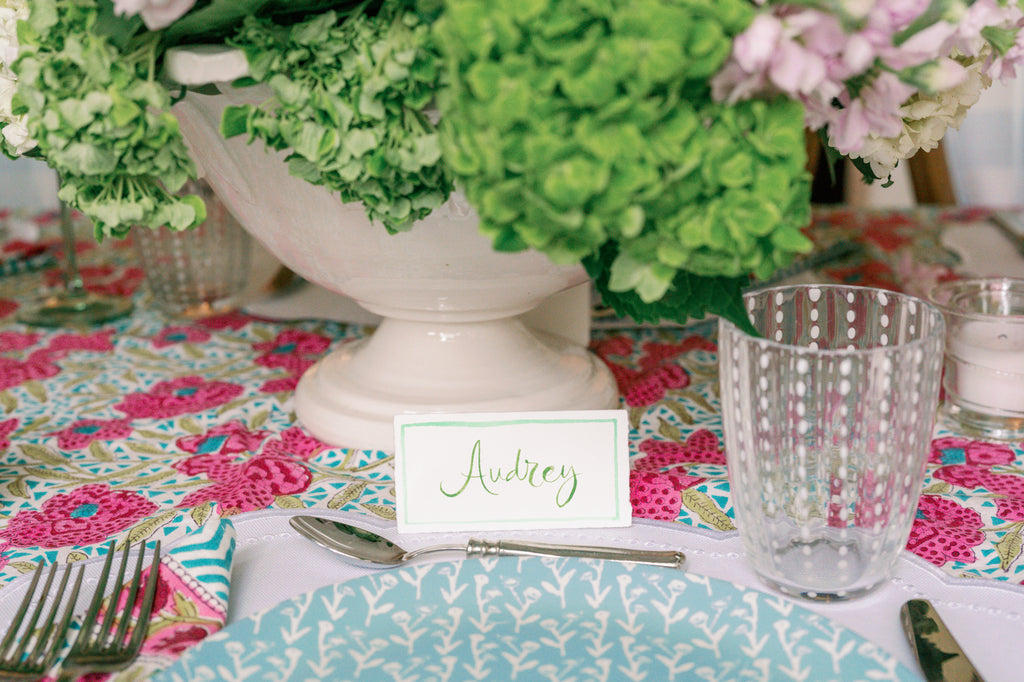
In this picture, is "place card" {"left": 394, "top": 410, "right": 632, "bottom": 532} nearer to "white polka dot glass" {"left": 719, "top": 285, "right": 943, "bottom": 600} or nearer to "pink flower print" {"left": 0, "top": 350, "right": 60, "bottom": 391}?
"white polka dot glass" {"left": 719, "top": 285, "right": 943, "bottom": 600}

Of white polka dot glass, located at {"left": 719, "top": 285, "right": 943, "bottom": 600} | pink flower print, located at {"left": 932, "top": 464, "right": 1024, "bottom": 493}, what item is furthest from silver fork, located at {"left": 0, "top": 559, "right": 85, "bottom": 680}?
pink flower print, located at {"left": 932, "top": 464, "right": 1024, "bottom": 493}

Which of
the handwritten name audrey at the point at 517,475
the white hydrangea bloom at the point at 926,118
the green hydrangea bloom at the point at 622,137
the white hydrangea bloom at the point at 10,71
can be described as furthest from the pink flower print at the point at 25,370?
the white hydrangea bloom at the point at 926,118

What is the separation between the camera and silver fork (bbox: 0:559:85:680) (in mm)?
423

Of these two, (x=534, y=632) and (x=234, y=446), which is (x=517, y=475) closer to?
(x=534, y=632)

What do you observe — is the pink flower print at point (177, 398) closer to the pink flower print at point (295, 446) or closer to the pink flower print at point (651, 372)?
the pink flower print at point (295, 446)

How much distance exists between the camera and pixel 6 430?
74cm

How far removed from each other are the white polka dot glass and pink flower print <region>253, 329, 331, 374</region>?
1.62 feet

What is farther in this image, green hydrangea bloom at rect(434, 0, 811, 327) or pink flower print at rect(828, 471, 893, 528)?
pink flower print at rect(828, 471, 893, 528)

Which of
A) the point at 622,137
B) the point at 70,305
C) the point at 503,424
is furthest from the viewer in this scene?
the point at 70,305

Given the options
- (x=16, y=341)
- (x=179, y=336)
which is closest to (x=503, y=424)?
(x=179, y=336)

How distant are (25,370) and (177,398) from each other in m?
0.17

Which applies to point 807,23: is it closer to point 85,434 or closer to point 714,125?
point 714,125

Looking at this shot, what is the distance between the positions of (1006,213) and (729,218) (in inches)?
40.5

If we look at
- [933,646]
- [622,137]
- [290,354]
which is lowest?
[933,646]
